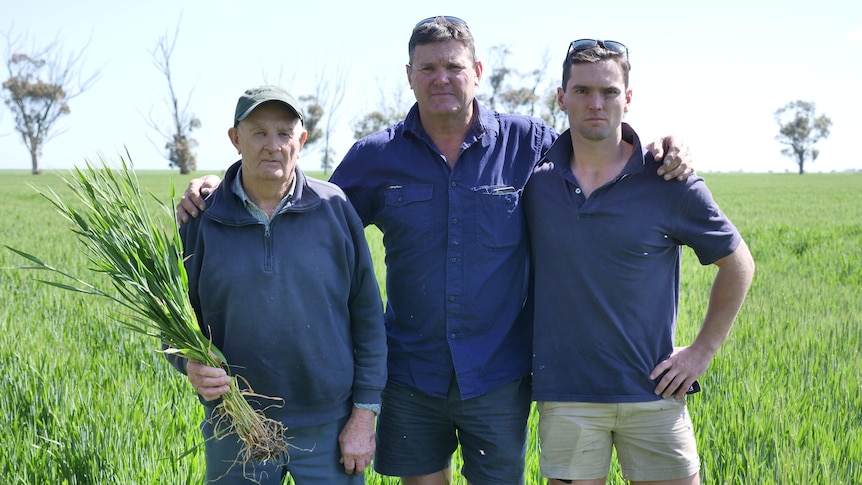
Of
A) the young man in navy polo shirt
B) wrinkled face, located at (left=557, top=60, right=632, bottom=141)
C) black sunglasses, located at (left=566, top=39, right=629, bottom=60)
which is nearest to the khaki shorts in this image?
the young man in navy polo shirt

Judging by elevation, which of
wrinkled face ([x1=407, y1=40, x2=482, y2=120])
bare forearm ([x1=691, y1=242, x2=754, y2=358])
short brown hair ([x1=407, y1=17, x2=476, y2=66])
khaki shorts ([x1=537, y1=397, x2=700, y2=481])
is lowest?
khaki shorts ([x1=537, y1=397, x2=700, y2=481])

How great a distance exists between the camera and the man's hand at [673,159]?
2.65 metres

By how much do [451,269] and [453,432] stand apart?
740mm

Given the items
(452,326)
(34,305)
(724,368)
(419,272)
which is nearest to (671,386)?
(452,326)

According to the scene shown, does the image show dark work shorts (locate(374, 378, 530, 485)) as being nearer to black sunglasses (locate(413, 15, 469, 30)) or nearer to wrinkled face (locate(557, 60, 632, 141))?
wrinkled face (locate(557, 60, 632, 141))

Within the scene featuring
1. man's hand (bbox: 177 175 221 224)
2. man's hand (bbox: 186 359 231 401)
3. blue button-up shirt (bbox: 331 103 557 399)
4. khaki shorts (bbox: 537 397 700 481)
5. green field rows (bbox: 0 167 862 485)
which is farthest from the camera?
green field rows (bbox: 0 167 862 485)

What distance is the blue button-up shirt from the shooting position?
2.88 metres

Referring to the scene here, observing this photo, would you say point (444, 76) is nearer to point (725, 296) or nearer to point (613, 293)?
point (613, 293)

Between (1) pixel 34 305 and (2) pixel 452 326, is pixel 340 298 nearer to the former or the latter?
(2) pixel 452 326

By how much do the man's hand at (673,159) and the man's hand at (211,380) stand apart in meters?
1.68

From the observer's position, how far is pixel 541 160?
296 centimetres

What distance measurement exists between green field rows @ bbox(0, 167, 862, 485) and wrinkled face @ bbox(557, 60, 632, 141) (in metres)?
1.71

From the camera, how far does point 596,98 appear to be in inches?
106

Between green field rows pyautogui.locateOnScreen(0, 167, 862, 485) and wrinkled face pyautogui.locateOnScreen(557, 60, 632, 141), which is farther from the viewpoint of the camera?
green field rows pyautogui.locateOnScreen(0, 167, 862, 485)
